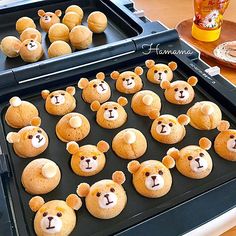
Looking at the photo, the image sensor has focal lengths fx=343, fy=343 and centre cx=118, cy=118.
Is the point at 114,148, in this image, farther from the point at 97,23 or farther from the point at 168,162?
the point at 97,23

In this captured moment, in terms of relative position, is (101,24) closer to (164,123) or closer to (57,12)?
(57,12)

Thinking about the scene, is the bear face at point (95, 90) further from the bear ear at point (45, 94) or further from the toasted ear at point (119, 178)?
the toasted ear at point (119, 178)

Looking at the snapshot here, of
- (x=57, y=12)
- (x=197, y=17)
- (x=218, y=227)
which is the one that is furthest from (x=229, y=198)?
(x=57, y=12)

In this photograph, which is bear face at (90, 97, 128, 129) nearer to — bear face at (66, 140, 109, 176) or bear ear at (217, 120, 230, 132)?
bear face at (66, 140, 109, 176)

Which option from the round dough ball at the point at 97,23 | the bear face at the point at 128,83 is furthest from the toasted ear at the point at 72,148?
the round dough ball at the point at 97,23

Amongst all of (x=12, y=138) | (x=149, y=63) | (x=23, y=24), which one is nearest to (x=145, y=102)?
(x=149, y=63)
